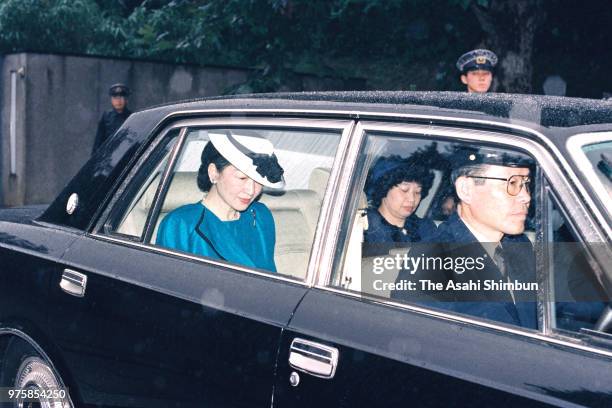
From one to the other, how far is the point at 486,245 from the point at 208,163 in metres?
1.17

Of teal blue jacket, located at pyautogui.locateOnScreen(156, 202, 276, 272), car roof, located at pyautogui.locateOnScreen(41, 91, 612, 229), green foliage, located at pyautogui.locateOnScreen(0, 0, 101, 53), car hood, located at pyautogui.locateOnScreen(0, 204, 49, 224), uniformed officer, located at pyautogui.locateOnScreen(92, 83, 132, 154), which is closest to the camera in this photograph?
car roof, located at pyautogui.locateOnScreen(41, 91, 612, 229)

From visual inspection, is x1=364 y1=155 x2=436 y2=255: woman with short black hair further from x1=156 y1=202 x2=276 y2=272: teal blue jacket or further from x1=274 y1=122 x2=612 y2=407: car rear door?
x1=156 y1=202 x2=276 y2=272: teal blue jacket

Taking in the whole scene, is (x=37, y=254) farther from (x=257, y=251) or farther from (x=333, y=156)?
(x=333, y=156)

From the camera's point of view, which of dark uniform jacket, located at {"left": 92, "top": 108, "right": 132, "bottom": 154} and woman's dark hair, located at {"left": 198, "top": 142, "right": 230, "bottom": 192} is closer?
woman's dark hair, located at {"left": 198, "top": 142, "right": 230, "bottom": 192}

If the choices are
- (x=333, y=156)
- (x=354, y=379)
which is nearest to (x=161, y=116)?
(x=333, y=156)

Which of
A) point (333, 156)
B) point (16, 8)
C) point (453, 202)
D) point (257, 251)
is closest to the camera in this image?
point (453, 202)

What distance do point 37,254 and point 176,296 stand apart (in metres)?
0.91

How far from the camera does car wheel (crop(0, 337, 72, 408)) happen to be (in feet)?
11.9

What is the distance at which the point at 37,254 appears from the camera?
373cm

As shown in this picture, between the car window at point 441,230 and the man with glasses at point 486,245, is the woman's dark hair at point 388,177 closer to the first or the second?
the car window at point 441,230

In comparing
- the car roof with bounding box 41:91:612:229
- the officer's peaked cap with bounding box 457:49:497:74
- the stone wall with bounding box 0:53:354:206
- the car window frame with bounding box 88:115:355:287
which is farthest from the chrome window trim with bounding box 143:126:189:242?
the stone wall with bounding box 0:53:354:206

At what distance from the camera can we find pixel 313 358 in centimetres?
261

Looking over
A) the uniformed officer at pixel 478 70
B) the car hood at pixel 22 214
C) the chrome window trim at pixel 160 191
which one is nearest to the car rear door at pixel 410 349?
the chrome window trim at pixel 160 191

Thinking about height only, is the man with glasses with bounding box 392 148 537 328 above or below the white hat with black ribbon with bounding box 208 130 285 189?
below
